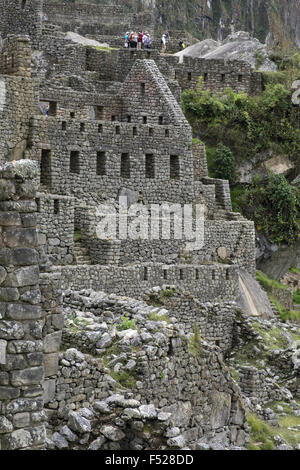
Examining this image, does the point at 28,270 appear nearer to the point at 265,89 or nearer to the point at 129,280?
the point at 129,280

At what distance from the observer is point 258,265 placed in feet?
135

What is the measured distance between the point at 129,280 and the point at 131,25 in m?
25.5

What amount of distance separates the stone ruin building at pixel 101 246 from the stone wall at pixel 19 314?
0.05 feet

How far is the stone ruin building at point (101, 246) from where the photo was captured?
497 inches

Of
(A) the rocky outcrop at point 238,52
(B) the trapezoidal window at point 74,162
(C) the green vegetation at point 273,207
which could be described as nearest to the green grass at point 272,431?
(B) the trapezoidal window at point 74,162

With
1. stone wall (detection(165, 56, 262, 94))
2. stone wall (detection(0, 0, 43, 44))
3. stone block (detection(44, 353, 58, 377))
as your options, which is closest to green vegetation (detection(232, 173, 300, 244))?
stone wall (detection(165, 56, 262, 94))

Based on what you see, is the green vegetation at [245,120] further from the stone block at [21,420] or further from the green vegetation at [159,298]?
the stone block at [21,420]

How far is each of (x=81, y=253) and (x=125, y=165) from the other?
→ 580cm

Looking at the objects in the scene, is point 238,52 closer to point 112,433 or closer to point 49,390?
point 49,390

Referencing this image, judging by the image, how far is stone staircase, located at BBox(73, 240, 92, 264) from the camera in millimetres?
30828

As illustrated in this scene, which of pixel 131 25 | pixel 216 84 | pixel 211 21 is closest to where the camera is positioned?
pixel 216 84

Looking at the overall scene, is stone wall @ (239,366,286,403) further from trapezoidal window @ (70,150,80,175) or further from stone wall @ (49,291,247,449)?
trapezoidal window @ (70,150,80,175)

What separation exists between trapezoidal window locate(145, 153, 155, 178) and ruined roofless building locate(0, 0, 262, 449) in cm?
3

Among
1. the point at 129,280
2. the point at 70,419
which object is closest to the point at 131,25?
the point at 129,280
